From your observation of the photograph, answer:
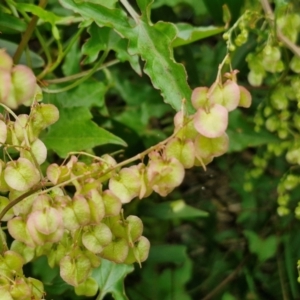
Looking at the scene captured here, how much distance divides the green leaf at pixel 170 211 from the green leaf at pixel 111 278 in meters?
0.18

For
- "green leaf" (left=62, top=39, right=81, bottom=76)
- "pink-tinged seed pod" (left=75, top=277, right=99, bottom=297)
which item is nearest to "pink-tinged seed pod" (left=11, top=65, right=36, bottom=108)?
"pink-tinged seed pod" (left=75, top=277, right=99, bottom=297)

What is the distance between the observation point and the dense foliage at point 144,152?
624 mm

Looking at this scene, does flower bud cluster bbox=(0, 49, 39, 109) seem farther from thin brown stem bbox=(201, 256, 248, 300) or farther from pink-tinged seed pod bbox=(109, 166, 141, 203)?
thin brown stem bbox=(201, 256, 248, 300)

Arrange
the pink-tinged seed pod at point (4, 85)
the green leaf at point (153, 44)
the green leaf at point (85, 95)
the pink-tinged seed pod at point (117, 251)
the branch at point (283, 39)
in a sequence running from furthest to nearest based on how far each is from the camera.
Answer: the green leaf at point (85, 95), the branch at point (283, 39), the green leaf at point (153, 44), the pink-tinged seed pod at point (117, 251), the pink-tinged seed pod at point (4, 85)

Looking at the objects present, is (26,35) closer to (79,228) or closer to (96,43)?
(96,43)

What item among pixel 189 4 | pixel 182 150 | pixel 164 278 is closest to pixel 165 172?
pixel 182 150

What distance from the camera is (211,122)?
60cm

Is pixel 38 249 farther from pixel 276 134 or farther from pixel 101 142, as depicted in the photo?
pixel 276 134

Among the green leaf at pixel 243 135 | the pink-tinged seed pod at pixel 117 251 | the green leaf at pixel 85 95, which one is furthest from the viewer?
the green leaf at pixel 243 135

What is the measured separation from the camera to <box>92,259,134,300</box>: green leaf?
884 mm

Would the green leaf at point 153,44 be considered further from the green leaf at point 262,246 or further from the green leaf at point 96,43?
the green leaf at point 262,246

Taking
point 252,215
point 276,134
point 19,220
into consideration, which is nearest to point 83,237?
point 19,220

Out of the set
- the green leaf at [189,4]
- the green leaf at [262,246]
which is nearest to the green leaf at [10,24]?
the green leaf at [189,4]

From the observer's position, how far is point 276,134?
113 centimetres
